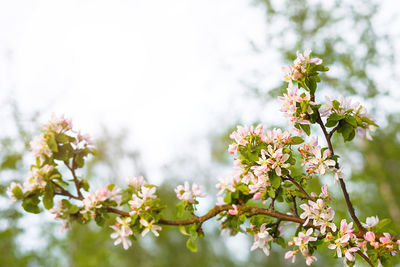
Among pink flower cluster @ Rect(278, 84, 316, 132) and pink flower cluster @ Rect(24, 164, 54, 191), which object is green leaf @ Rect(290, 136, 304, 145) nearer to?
pink flower cluster @ Rect(278, 84, 316, 132)

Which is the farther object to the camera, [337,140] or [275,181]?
[337,140]

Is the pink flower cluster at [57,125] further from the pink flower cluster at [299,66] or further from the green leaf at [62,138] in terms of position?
the pink flower cluster at [299,66]

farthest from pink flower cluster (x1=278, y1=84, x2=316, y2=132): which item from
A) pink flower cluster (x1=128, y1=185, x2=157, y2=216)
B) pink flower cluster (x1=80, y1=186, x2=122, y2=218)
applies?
pink flower cluster (x1=80, y1=186, x2=122, y2=218)

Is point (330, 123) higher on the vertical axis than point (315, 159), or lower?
higher

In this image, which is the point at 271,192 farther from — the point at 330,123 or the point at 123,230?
the point at 123,230

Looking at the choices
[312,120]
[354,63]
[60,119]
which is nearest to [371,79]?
[354,63]

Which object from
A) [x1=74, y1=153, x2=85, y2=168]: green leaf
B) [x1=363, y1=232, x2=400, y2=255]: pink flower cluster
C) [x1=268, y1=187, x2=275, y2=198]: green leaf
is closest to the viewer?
[x1=363, y1=232, x2=400, y2=255]: pink flower cluster

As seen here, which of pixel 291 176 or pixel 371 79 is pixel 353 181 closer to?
pixel 371 79

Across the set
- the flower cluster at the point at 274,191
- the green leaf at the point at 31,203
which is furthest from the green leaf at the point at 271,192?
the green leaf at the point at 31,203

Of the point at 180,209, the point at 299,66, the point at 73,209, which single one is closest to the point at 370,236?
the point at 299,66

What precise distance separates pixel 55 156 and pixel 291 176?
121 centimetres

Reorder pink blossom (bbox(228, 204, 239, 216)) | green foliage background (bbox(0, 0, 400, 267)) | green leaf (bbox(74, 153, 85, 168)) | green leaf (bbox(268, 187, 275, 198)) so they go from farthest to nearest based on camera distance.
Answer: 1. green foliage background (bbox(0, 0, 400, 267))
2. green leaf (bbox(74, 153, 85, 168))
3. pink blossom (bbox(228, 204, 239, 216))
4. green leaf (bbox(268, 187, 275, 198))

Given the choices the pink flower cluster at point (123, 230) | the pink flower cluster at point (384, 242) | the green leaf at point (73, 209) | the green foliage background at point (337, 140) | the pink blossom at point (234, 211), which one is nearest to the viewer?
the pink flower cluster at point (384, 242)

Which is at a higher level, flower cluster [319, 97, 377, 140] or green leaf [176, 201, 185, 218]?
flower cluster [319, 97, 377, 140]
